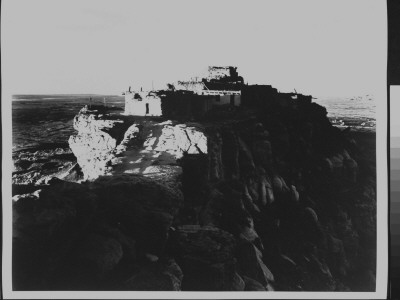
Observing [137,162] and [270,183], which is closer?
[137,162]

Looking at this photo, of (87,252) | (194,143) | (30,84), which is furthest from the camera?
(194,143)

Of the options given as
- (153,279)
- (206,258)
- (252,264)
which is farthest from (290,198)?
(153,279)

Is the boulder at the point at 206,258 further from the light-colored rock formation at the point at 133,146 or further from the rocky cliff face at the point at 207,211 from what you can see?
the light-colored rock formation at the point at 133,146

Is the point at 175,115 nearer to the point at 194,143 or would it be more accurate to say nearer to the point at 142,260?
the point at 194,143

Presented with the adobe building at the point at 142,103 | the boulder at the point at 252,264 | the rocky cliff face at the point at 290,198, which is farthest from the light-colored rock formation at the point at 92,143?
the boulder at the point at 252,264

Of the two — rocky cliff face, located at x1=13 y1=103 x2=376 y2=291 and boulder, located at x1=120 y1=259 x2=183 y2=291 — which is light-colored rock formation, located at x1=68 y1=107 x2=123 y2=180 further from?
boulder, located at x1=120 y1=259 x2=183 y2=291

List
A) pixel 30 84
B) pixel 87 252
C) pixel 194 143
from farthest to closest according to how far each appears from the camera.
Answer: pixel 194 143, pixel 30 84, pixel 87 252

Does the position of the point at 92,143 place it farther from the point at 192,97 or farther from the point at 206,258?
the point at 206,258

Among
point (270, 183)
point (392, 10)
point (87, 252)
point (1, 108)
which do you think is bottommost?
point (87, 252)

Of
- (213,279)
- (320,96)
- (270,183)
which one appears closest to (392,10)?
(320,96)
